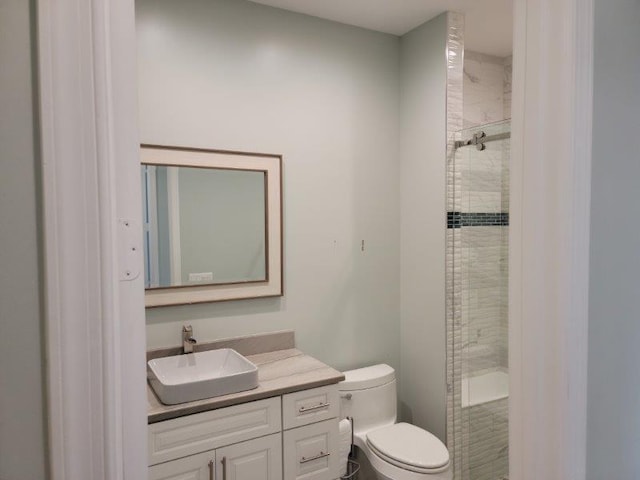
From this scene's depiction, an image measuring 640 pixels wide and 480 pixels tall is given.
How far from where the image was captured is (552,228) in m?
0.94

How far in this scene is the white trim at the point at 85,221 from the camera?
1.86ft

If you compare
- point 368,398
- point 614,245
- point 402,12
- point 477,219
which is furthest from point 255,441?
point 402,12

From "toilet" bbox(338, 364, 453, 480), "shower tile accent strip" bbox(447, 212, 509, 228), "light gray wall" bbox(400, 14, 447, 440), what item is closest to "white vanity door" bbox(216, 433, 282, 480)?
"toilet" bbox(338, 364, 453, 480)

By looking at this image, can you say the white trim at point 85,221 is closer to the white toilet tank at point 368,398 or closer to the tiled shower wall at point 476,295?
the white toilet tank at point 368,398

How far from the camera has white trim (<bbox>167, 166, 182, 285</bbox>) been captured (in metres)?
2.14

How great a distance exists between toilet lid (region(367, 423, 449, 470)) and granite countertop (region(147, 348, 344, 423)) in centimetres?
49

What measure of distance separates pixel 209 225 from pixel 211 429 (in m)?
0.97

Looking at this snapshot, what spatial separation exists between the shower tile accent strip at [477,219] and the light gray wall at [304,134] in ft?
0.70

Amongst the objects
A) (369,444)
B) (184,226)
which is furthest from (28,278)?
(369,444)

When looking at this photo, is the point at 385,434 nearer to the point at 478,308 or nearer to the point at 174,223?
the point at 478,308

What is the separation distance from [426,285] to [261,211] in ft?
3.48

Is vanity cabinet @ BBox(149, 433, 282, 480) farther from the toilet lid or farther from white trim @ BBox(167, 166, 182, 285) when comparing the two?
white trim @ BBox(167, 166, 182, 285)

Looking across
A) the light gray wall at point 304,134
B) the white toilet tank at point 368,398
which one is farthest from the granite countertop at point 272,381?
the white toilet tank at point 368,398

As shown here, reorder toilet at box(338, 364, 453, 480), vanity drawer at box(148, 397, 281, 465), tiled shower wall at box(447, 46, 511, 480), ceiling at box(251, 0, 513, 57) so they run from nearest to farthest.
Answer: vanity drawer at box(148, 397, 281, 465), toilet at box(338, 364, 453, 480), ceiling at box(251, 0, 513, 57), tiled shower wall at box(447, 46, 511, 480)
